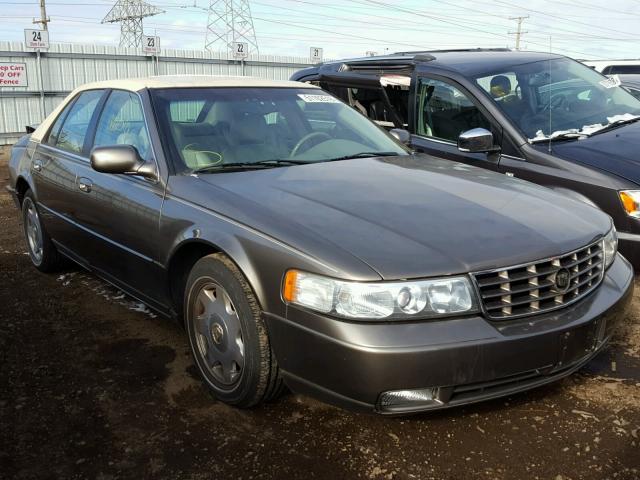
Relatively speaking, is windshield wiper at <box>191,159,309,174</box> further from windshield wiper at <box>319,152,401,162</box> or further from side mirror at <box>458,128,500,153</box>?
side mirror at <box>458,128,500,153</box>

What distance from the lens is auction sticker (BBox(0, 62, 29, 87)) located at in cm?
1641

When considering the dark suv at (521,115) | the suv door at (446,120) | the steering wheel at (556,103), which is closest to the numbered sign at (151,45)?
the dark suv at (521,115)

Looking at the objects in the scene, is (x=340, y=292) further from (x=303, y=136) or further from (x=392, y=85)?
(x=392, y=85)

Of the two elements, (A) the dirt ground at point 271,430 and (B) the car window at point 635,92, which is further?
(B) the car window at point 635,92

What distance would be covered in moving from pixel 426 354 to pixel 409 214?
689mm

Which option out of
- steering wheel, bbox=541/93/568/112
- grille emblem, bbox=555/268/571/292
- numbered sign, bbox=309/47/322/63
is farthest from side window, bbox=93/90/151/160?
numbered sign, bbox=309/47/322/63

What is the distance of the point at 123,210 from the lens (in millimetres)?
3658

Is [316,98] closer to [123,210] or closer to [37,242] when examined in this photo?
[123,210]

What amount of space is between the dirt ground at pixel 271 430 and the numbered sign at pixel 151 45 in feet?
57.0

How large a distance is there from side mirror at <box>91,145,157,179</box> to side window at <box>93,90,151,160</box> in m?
0.10

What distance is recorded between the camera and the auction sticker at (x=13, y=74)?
16406 millimetres

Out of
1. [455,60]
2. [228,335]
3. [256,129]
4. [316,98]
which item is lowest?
[228,335]

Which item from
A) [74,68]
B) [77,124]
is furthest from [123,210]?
[74,68]

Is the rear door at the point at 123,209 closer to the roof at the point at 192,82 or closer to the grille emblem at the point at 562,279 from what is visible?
the roof at the point at 192,82
